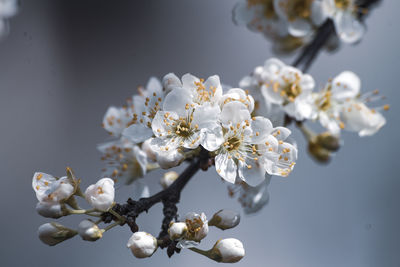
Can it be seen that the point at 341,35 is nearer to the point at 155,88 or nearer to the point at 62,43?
the point at 155,88

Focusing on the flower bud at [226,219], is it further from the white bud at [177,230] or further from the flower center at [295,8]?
the flower center at [295,8]

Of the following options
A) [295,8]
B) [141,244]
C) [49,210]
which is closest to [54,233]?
[49,210]

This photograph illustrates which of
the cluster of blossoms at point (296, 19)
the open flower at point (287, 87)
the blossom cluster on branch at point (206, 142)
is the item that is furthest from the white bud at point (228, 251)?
the cluster of blossoms at point (296, 19)

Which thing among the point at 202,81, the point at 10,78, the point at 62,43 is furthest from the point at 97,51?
the point at 202,81

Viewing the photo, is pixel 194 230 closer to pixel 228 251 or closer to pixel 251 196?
pixel 228 251

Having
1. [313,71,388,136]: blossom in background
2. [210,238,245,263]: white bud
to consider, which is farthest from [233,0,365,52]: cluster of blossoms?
[210,238,245,263]: white bud

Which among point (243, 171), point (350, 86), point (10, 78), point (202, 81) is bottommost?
point (243, 171)

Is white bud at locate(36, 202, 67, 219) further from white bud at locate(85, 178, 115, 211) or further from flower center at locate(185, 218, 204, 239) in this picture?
flower center at locate(185, 218, 204, 239)
